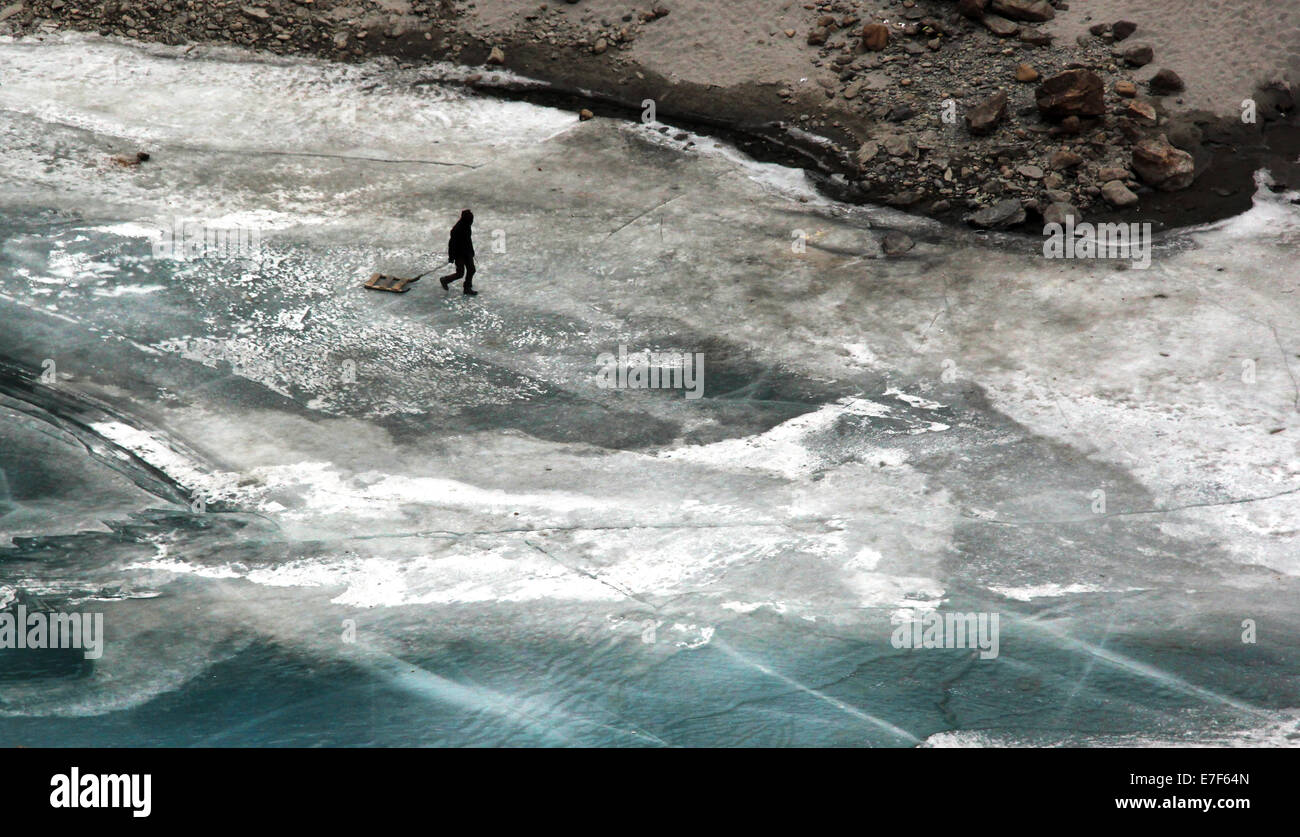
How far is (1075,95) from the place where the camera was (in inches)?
607

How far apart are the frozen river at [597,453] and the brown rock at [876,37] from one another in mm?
2957

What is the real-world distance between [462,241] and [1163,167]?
29.4ft

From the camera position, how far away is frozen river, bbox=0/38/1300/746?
8.18 metres

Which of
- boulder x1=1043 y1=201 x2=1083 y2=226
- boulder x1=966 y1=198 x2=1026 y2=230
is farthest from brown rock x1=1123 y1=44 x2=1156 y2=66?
boulder x1=966 y1=198 x2=1026 y2=230

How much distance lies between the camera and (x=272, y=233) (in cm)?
1463

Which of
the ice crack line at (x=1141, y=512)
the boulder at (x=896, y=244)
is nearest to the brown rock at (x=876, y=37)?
the boulder at (x=896, y=244)

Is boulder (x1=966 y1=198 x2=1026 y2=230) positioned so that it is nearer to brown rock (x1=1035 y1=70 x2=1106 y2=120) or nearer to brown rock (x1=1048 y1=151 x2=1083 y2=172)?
brown rock (x1=1048 y1=151 x2=1083 y2=172)

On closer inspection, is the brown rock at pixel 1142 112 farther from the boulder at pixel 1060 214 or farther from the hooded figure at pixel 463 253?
the hooded figure at pixel 463 253

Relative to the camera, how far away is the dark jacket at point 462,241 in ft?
42.8

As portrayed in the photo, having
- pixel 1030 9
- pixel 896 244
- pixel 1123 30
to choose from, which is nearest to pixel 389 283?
pixel 896 244

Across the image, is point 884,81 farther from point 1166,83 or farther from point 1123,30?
point 1166,83

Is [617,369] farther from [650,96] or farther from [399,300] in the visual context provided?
[650,96]

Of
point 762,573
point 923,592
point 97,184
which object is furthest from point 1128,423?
point 97,184

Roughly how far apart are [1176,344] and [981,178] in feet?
13.5
